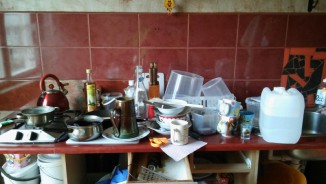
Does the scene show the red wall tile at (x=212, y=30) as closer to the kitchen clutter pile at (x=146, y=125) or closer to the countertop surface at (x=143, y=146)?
the kitchen clutter pile at (x=146, y=125)

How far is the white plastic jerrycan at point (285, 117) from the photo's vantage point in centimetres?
106

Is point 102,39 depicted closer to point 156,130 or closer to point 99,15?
point 99,15

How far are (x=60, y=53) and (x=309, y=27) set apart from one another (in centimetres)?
154

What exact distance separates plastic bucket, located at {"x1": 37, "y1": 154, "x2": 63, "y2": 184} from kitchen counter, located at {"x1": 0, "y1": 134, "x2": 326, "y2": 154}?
0.11 m

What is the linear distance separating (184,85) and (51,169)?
0.83 m

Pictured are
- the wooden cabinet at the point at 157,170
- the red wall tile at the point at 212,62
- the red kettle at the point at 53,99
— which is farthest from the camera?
the red wall tile at the point at 212,62

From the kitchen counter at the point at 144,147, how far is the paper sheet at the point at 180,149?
30 millimetres

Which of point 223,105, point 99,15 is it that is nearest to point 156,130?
point 223,105

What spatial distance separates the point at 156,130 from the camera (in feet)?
3.74

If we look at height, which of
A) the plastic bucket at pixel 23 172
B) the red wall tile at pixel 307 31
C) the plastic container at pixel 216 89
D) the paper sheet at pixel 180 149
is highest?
the red wall tile at pixel 307 31

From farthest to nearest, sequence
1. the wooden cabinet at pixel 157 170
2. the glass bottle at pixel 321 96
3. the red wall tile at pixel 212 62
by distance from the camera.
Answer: the red wall tile at pixel 212 62, the glass bottle at pixel 321 96, the wooden cabinet at pixel 157 170

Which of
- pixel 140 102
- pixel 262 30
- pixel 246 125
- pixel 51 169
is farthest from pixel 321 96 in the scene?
pixel 51 169

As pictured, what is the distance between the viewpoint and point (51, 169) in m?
1.11

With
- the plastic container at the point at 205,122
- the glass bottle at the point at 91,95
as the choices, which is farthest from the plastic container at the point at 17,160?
the plastic container at the point at 205,122
